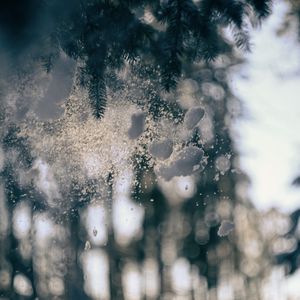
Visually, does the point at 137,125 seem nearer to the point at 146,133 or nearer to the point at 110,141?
the point at 146,133

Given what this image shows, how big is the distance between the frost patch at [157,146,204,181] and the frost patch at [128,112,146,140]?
14.1 inches

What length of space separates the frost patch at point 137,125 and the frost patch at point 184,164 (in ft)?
1.17

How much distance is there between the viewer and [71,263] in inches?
152

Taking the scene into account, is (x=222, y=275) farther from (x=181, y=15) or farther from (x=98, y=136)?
(x=181, y=15)

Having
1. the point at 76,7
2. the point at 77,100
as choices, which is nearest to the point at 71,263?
the point at 77,100

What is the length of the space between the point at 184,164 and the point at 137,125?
0.53m

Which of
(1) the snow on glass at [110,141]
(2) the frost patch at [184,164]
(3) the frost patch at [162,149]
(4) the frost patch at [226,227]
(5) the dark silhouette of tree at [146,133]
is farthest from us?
(4) the frost patch at [226,227]

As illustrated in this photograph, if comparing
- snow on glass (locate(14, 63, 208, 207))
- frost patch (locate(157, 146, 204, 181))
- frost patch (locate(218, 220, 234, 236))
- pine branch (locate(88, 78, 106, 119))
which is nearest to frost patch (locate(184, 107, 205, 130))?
snow on glass (locate(14, 63, 208, 207))

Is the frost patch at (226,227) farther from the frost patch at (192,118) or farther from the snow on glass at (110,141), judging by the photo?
the frost patch at (192,118)

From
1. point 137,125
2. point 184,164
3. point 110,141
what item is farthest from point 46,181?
point 184,164

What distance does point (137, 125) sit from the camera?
2305mm

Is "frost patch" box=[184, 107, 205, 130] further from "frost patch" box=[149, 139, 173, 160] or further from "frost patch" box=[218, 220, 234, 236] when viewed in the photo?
"frost patch" box=[218, 220, 234, 236]

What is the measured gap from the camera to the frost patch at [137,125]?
2.29 meters

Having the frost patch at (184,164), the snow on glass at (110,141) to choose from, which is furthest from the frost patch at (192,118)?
the frost patch at (184,164)
